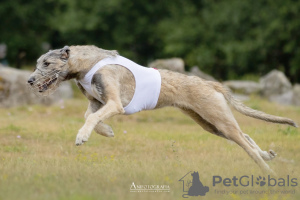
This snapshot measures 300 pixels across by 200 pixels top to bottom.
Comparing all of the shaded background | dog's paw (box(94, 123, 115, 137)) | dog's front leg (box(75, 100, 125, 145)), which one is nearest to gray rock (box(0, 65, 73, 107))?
dog's paw (box(94, 123, 115, 137))

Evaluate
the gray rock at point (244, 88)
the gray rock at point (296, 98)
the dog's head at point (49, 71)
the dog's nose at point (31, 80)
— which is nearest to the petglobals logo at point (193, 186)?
the dog's head at point (49, 71)

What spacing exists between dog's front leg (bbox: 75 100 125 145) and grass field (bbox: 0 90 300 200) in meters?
0.54

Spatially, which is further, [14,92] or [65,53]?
[14,92]

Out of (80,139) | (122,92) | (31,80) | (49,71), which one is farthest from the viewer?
(122,92)

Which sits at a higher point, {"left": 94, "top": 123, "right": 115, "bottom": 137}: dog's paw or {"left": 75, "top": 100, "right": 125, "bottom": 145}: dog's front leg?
{"left": 75, "top": 100, "right": 125, "bottom": 145}: dog's front leg

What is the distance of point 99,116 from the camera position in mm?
7590

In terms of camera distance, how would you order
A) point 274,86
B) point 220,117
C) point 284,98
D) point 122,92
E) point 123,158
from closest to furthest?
point 122,92, point 220,117, point 123,158, point 284,98, point 274,86

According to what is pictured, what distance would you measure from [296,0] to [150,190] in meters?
25.0

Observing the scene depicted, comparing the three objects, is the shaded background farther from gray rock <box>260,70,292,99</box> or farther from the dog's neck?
the dog's neck

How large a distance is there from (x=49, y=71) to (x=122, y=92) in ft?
3.60

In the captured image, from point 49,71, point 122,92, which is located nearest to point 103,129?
point 122,92

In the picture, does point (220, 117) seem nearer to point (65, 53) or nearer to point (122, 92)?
point (122, 92)

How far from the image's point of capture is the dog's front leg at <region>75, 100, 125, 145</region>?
23.6ft

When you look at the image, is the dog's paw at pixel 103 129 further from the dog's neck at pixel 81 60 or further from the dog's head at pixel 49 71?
the dog's head at pixel 49 71
